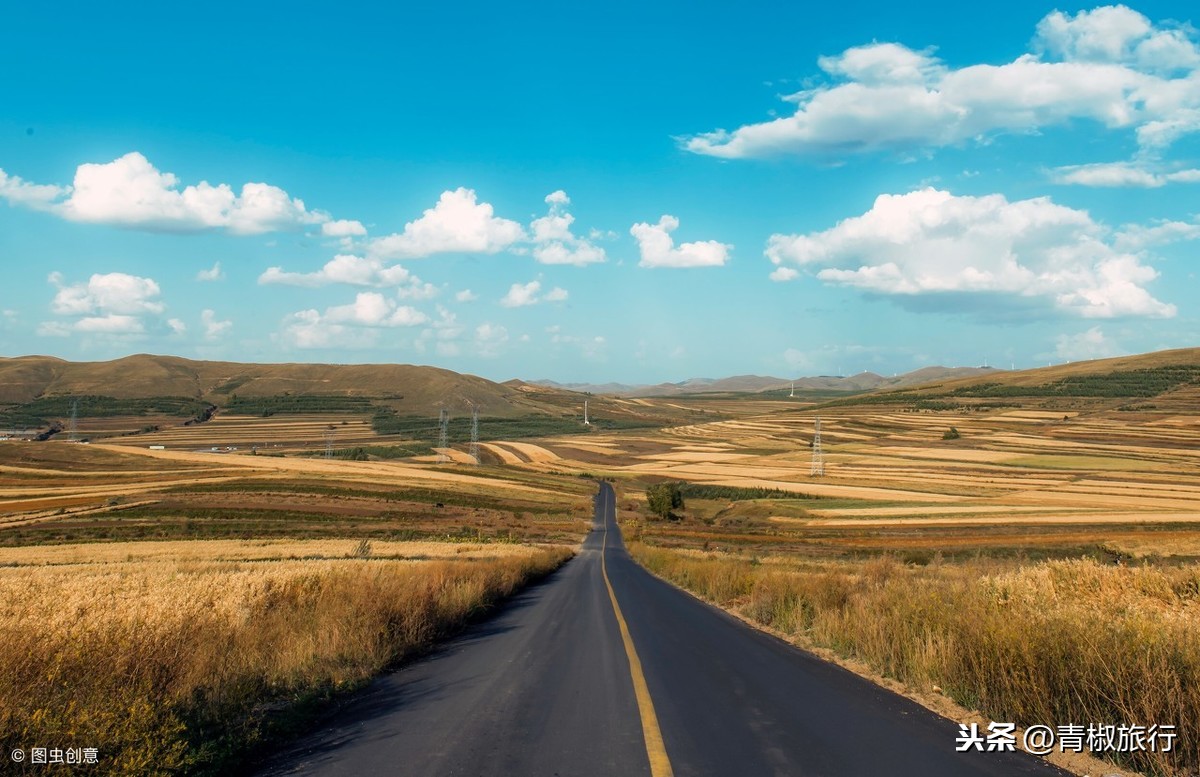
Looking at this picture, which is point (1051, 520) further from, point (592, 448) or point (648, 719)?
point (592, 448)

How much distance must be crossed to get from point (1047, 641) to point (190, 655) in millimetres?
9533

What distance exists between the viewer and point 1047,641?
7.93 m

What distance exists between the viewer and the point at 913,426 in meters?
146

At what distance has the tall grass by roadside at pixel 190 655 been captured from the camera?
19.0ft

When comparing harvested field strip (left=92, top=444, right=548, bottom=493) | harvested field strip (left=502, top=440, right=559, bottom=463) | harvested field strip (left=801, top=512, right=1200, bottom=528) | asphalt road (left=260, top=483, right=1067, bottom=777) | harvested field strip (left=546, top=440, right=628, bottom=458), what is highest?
asphalt road (left=260, top=483, right=1067, bottom=777)

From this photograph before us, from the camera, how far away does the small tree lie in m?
81.2

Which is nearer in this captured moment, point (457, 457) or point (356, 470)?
point (356, 470)

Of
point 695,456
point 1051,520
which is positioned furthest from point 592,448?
point 1051,520

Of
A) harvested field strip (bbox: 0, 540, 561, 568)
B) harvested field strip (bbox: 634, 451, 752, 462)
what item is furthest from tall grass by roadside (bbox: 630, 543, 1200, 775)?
harvested field strip (bbox: 634, 451, 752, 462)

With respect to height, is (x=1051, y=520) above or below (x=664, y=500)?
above

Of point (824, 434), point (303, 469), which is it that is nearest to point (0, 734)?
point (303, 469)

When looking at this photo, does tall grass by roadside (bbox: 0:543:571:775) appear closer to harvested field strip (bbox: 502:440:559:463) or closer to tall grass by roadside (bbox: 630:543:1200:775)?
tall grass by roadside (bbox: 630:543:1200:775)

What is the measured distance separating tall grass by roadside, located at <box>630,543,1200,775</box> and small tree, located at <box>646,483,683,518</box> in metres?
65.9

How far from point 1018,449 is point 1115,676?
11462 cm
